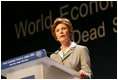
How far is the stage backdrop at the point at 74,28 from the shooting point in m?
3.04

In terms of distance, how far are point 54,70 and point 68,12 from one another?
1.86 m

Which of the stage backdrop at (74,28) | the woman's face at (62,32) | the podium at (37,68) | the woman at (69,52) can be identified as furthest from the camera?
the stage backdrop at (74,28)

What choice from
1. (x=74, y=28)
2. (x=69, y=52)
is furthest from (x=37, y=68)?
(x=74, y=28)

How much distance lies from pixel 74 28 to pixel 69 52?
110 centimetres

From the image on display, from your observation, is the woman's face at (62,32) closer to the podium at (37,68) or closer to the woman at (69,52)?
the woman at (69,52)

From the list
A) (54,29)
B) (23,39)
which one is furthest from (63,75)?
(23,39)

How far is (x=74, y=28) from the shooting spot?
3.37m

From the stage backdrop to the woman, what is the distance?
13.8 inches

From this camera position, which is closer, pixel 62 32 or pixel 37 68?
A: pixel 37 68

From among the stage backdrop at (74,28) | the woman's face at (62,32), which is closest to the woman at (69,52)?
the woman's face at (62,32)

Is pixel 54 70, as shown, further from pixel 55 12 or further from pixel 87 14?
pixel 55 12

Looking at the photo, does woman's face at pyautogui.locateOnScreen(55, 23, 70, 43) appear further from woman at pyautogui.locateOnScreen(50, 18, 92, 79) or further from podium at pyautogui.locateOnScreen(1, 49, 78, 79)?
podium at pyautogui.locateOnScreen(1, 49, 78, 79)

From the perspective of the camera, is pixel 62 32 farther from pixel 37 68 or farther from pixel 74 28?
pixel 74 28

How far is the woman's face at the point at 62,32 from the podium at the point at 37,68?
2.16ft
